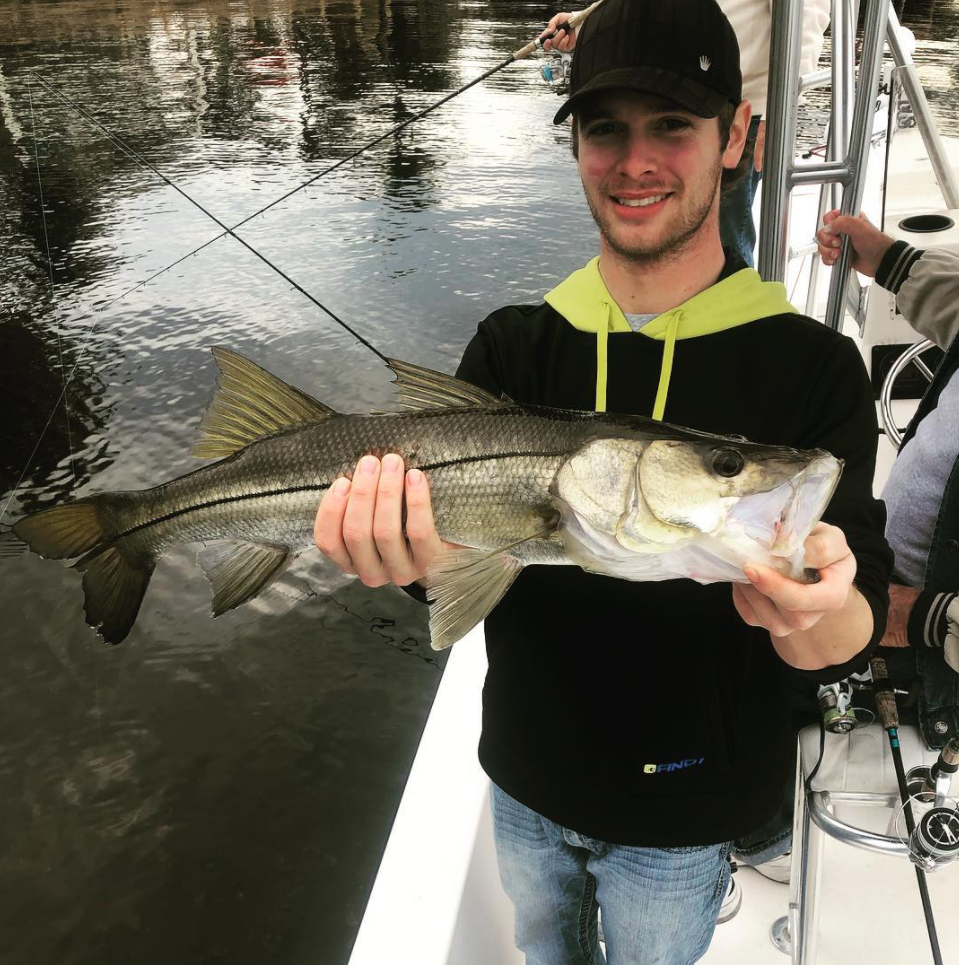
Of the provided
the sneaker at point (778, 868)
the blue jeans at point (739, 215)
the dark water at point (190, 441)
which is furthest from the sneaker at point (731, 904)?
the dark water at point (190, 441)

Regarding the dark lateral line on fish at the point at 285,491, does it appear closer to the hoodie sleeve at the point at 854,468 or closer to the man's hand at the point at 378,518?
the man's hand at the point at 378,518

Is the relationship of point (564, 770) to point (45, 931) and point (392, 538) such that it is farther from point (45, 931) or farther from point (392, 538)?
point (45, 931)

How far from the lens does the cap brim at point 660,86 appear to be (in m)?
1.56

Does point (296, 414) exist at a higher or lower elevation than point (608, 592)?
higher

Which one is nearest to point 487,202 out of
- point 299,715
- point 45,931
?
point 299,715

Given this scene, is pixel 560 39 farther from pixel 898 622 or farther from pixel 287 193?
pixel 287 193

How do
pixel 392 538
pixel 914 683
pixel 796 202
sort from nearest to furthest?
pixel 392 538, pixel 914 683, pixel 796 202

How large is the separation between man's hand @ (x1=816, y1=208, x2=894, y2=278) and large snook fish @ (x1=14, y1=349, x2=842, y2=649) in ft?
5.33

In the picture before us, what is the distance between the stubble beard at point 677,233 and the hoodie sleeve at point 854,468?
0.38 metres

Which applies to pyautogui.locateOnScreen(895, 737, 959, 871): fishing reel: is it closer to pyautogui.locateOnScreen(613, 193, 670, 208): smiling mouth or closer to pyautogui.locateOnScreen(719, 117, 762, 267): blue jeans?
pyautogui.locateOnScreen(613, 193, 670, 208): smiling mouth

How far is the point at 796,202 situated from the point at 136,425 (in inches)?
260

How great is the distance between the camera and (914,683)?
2.12 metres

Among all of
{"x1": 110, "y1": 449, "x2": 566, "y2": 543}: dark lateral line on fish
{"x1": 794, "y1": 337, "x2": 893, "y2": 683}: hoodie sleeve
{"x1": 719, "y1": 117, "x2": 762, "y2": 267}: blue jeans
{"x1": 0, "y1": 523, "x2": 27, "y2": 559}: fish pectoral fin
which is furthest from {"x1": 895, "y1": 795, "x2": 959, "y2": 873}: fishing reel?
{"x1": 0, "y1": 523, "x2": 27, "y2": 559}: fish pectoral fin

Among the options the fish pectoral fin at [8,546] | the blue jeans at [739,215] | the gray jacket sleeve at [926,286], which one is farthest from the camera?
the fish pectoral fin at [8,546]
